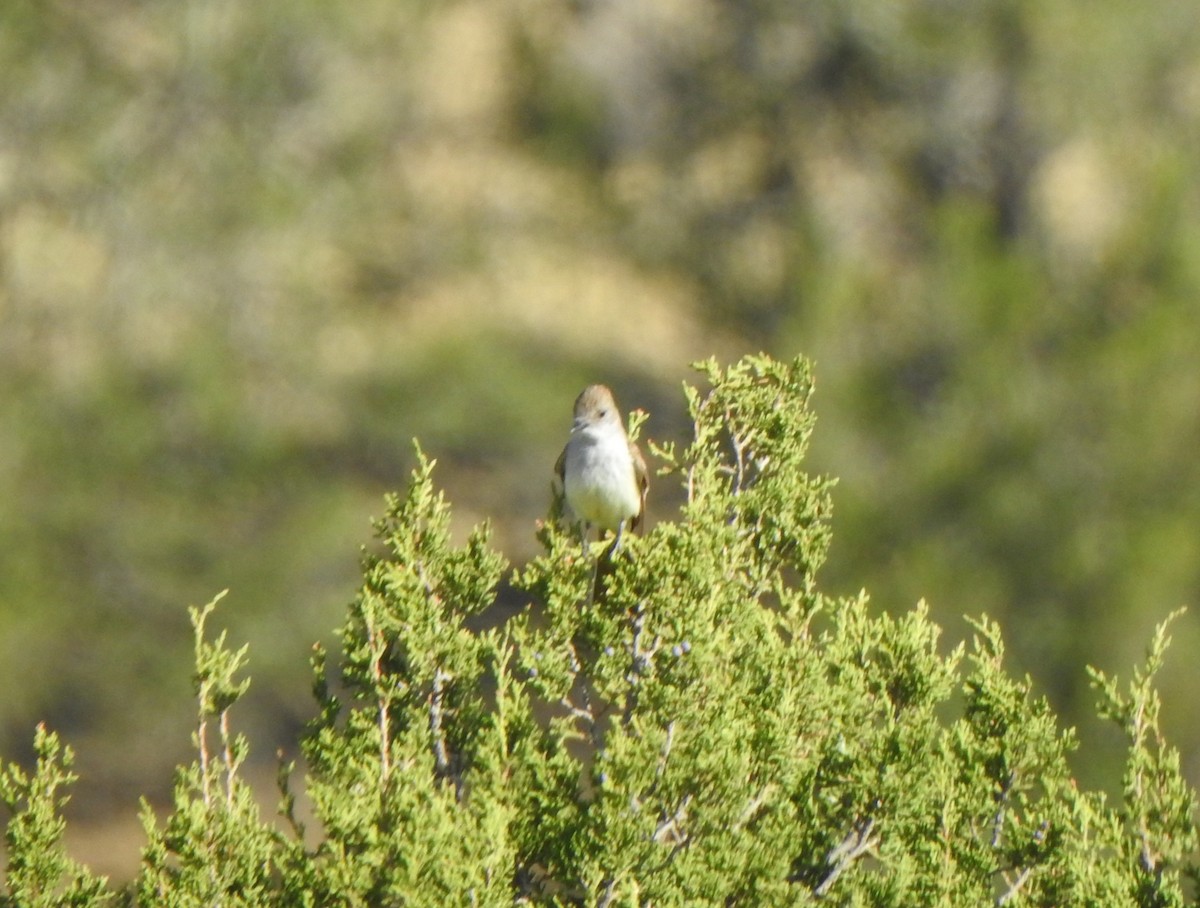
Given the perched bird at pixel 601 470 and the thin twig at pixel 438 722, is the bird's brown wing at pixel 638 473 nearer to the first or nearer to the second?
the perched bird at pixel 601 470

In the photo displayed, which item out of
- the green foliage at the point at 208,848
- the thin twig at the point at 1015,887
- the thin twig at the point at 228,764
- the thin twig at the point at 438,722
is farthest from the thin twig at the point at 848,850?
the thin twig at the point at 228,764

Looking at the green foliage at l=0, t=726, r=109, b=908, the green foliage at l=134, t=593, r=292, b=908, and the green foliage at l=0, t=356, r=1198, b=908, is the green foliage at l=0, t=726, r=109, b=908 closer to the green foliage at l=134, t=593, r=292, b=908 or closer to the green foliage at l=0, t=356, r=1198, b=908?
the green foliage at l=0, t=356, r=1198, b=908

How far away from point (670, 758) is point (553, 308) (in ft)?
41.4

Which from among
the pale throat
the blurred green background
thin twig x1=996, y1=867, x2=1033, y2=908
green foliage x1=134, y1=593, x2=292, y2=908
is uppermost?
the blurred green background

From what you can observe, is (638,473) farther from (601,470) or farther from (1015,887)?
(1015,887)

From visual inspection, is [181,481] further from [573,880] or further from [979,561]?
[573,880]

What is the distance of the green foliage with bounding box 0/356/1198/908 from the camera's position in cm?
347

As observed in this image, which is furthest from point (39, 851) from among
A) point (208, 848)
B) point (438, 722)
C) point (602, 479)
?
point (602, 479)

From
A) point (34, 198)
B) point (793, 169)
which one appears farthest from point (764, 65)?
point (34, 198)

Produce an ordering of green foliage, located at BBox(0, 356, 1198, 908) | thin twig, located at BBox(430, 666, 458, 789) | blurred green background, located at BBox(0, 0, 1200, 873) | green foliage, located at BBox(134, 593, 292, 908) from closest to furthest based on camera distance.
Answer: green foliage, located at BBox(0, 356, 1198, 908) < green foliage, located at BBox(134, 593, 292, 908) < thin twig, located at BBox(430, 666, 458, 789) < blurred green background, located at BBox(0, 0, 1200, 873)

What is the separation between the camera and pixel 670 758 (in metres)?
3.51

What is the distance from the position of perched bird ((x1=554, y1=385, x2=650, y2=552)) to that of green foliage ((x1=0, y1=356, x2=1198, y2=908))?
0.93 meters

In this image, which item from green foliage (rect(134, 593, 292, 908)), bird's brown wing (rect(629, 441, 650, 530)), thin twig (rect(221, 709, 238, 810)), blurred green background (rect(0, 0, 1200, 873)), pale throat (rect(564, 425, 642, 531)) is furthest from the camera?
blurred green background (rect(0, 0, 1200, 873))

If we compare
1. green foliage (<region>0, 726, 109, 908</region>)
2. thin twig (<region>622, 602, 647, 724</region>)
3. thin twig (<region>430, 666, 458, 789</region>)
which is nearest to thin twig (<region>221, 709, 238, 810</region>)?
green foliage (<region>0, 726, 109, 908</region>)
